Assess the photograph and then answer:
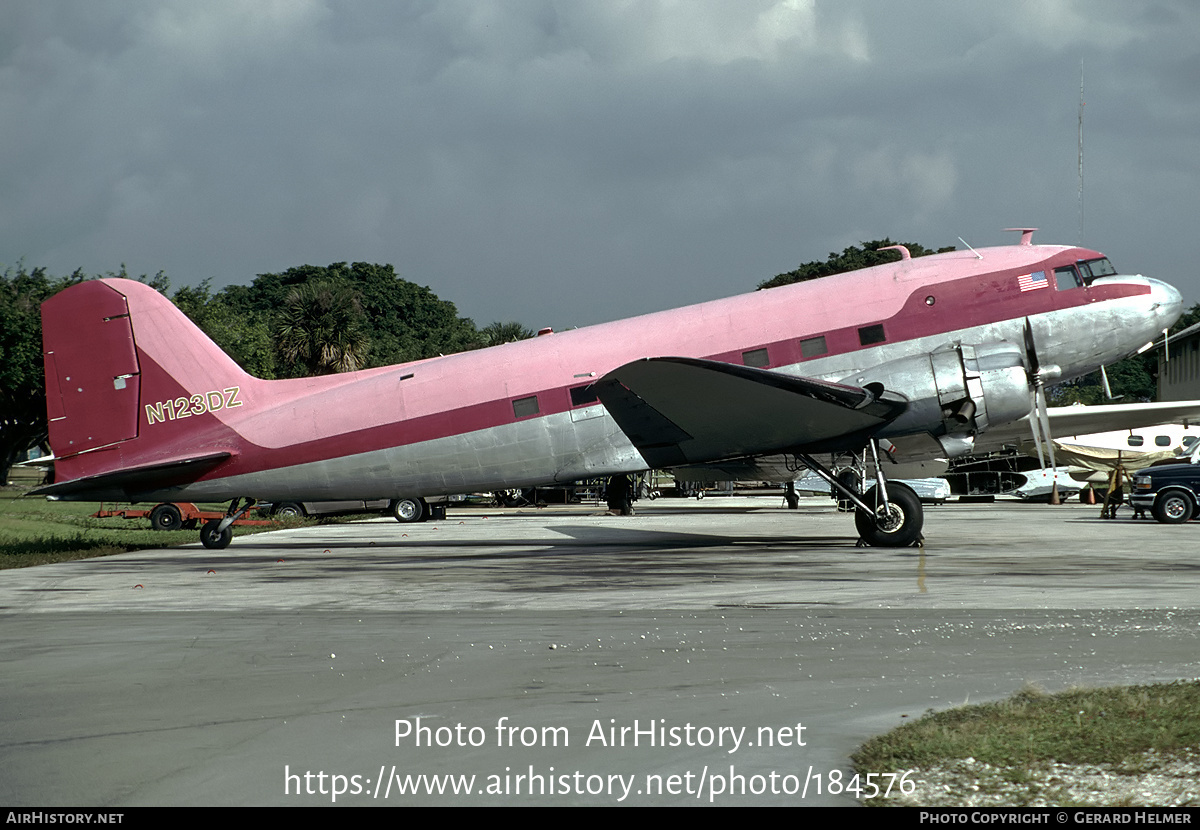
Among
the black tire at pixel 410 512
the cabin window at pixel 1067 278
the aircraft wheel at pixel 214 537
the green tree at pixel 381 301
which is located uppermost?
the green tree at pixel 381 301

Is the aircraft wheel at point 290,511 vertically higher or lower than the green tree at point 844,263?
lower

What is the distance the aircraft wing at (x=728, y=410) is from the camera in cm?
1631

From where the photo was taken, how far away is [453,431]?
19.2 m

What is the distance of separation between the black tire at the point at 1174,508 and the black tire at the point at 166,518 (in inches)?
1081

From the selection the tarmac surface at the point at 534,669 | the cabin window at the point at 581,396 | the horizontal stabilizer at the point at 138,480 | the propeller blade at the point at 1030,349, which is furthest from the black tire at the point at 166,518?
the propeller blade at the point at 1030,349

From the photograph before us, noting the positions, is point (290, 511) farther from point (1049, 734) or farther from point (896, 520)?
point (1049, 734)

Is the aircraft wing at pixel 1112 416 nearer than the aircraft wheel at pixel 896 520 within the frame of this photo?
No

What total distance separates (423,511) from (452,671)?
91.1 ft

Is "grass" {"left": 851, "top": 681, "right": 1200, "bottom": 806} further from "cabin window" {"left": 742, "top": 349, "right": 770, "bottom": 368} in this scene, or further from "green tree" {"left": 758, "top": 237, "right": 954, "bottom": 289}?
"green tree" {"left": 758, "top": 237, "right": 954, "bottom": 289}

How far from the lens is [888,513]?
17.8 meters

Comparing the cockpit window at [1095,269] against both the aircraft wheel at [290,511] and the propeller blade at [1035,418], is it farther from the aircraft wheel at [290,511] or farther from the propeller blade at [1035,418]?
the aircraft wheel at [290,511]


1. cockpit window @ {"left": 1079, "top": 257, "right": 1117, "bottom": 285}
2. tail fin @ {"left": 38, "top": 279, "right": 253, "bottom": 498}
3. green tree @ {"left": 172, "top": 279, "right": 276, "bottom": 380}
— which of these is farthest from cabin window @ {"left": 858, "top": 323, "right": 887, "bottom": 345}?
green tree @ {"left": 172, "top": 279, "right": 276, "bottom": 380}
